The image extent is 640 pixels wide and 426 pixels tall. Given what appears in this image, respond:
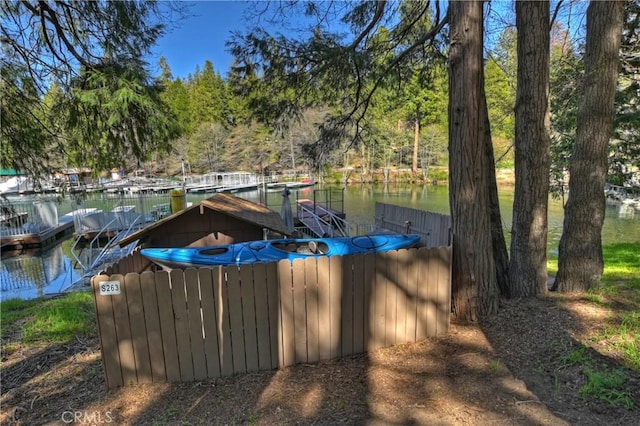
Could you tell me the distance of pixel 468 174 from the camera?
11.1 feet

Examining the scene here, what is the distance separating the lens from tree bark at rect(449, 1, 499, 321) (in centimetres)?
332

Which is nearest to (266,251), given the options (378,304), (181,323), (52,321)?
(378,304)

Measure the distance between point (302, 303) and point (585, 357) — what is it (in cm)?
218

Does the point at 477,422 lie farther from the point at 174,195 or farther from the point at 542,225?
the point at 174,195

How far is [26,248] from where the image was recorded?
48.9 ft

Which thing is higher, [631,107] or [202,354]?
[631,107]

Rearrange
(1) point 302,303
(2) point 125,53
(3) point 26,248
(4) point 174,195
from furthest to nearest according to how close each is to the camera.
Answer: (3) point 26,248, (4) point 174,195, (2) point 125,53, (1) point 302,303

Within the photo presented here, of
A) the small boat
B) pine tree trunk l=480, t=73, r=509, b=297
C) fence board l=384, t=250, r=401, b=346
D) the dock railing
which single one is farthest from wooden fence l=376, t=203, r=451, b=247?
the dock railing

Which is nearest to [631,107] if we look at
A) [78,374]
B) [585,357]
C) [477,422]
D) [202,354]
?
[585,357]

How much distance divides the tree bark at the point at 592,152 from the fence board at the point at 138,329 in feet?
14.0

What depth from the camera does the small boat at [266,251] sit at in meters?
4.71

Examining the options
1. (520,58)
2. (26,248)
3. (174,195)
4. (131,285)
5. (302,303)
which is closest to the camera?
(131,285)

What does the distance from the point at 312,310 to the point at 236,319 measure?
62 centimetres

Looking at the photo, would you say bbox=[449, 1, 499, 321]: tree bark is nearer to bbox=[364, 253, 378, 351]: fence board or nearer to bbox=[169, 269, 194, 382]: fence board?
bbox=[364, 253, 378, 351]: fence board
